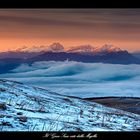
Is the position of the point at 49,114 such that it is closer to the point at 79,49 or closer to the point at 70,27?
the point at 79,49

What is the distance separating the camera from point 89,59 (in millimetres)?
4809

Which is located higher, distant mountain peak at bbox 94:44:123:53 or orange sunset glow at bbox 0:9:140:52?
orange sunset glow at bbox 0:9:140:52

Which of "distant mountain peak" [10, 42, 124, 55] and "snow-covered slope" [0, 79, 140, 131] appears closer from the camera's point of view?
"snow-covered slope" [0, 79, 140, 131]

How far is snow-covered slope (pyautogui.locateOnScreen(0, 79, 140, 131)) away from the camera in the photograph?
181 inches

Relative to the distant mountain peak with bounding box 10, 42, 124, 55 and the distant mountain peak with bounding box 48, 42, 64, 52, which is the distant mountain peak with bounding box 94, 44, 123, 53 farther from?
the distant mountain peak with bounding box 48, 42, 64, 52

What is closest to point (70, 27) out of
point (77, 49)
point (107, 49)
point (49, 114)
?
point (77, 49)

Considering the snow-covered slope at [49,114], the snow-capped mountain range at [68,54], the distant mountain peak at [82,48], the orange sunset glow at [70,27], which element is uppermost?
the orange sunset glow at [70,27]

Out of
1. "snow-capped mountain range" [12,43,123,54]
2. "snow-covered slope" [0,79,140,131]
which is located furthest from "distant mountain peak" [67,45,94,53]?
"snow-covered slope" [0,79,140,131]

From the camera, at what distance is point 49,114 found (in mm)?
4680

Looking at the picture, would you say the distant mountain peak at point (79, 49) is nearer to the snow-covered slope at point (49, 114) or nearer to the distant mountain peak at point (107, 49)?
the distant mountain peak at point (107, 49)

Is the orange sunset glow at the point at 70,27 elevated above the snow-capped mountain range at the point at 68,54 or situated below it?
above

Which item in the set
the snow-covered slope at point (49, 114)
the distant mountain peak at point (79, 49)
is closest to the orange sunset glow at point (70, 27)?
the distant mountain peak at point (79, 49)

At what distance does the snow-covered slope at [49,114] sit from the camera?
461 cm
